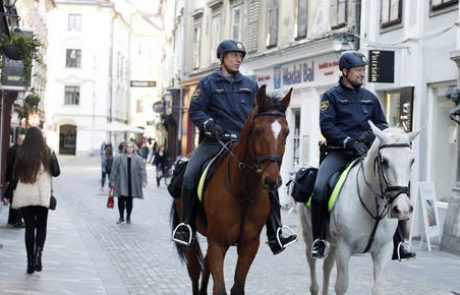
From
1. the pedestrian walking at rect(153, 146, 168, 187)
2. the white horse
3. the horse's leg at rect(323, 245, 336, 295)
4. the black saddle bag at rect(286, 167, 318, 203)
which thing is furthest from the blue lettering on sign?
the white horse

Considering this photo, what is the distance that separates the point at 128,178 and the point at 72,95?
69.8 meters

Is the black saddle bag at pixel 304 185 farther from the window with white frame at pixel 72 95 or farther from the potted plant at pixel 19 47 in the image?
the window with white frame at pixel 72 95

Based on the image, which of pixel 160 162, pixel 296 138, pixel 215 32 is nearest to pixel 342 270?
pixel 296 138

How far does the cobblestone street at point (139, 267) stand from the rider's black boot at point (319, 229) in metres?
2.48

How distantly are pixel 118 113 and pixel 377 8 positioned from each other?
265 feet

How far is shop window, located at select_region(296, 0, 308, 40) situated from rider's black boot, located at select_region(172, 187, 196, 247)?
775 inches

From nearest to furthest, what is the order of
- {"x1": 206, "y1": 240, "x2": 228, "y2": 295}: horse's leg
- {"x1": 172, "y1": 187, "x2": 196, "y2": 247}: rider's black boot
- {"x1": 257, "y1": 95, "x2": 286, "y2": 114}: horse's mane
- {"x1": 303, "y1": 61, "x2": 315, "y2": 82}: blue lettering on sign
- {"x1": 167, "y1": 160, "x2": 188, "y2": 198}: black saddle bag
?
{"x1": 257, "y1": 95, "x2": 286, "y2": 114}: horse's mane → {"x1": 206, "y1": 240, "x2": 228, "y2": 295}: horse's leg → {"x1": 172, "y1": 187, "x2": 196, "y2": 247}: rider's black boot → {"x1": 167, "y1": 160, "x2": 188, "y2": 198}: black saddle bag → {"x1": 303, "y1": 61, "x2": 315, "y2": 82}: blue lettering on sign

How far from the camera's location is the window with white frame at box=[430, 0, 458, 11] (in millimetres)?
17792

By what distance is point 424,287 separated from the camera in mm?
11914

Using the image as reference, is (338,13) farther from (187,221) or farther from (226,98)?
(187,221)

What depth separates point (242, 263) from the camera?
7465mm

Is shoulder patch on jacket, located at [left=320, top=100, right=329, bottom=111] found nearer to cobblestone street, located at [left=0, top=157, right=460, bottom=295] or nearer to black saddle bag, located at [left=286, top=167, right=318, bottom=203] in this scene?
black saddle bag, located at [left=286, top=167, right=318, bottom=203]

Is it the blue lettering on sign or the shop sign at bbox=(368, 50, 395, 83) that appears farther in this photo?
the blue lettering on sign

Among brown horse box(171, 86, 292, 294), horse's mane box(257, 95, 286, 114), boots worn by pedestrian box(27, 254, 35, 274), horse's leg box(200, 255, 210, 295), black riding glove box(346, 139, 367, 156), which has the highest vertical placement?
horse's mane box(257, 95, 286, 114)
